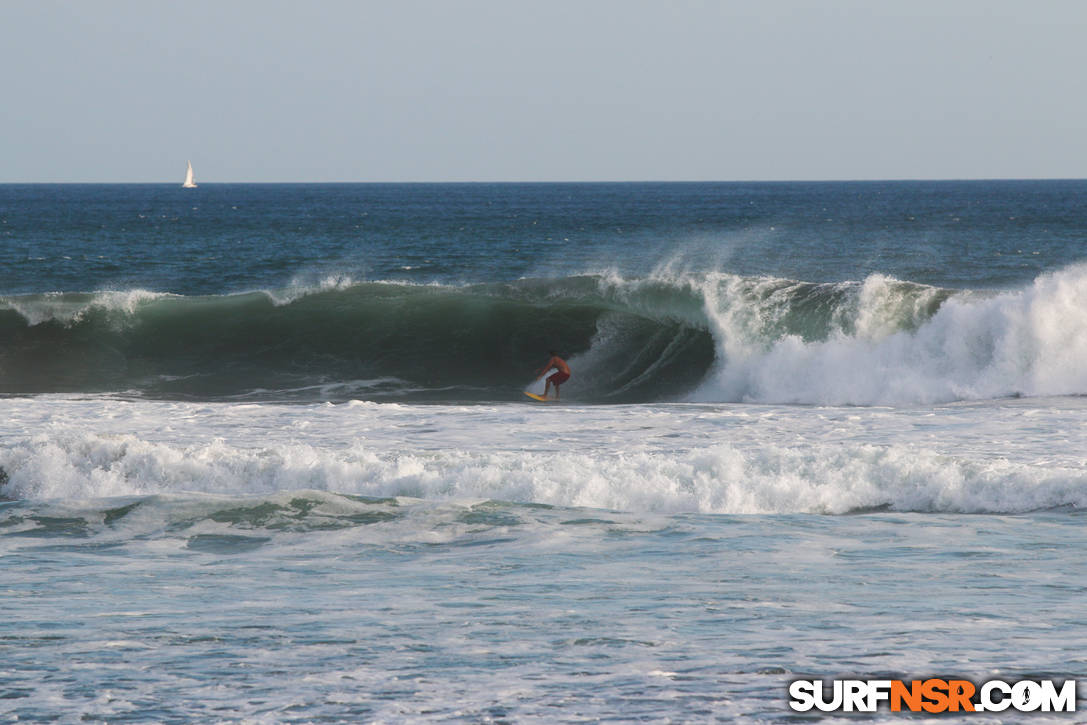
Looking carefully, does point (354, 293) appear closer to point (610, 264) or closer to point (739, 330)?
point (739, 330)

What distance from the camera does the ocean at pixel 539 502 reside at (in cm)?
541

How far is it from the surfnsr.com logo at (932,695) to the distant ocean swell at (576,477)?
415 centimetres

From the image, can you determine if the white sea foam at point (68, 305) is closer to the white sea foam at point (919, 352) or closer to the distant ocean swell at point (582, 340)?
the distant ocean swell at point (582, 340)

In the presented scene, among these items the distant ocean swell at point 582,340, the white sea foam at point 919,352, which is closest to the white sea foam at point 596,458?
the white sea foam at point 919,352

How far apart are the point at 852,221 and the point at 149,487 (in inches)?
2662

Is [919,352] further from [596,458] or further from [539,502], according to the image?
[539,502]

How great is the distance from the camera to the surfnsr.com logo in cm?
489

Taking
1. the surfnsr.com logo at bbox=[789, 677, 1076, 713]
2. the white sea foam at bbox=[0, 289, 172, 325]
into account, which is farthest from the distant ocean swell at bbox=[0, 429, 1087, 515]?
the white sea foam at bbox=[0, 289, 172, 325]

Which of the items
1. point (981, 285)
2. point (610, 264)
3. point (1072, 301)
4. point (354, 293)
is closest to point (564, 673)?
point (1072, 301)

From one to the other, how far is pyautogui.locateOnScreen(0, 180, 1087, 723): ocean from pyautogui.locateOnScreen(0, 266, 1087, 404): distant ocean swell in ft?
0.23

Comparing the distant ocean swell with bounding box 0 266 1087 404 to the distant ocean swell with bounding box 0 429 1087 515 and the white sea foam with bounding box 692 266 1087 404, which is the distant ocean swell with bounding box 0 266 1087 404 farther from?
the distant ocean swell with bounding box 0 429 1087 515

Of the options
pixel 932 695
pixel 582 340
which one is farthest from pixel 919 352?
pixel 932 695

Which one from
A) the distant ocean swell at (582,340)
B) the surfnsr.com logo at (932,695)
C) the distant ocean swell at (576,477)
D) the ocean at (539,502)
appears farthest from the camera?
the distant ocean swell at (582,340)

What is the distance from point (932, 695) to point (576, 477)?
5.07 metres
